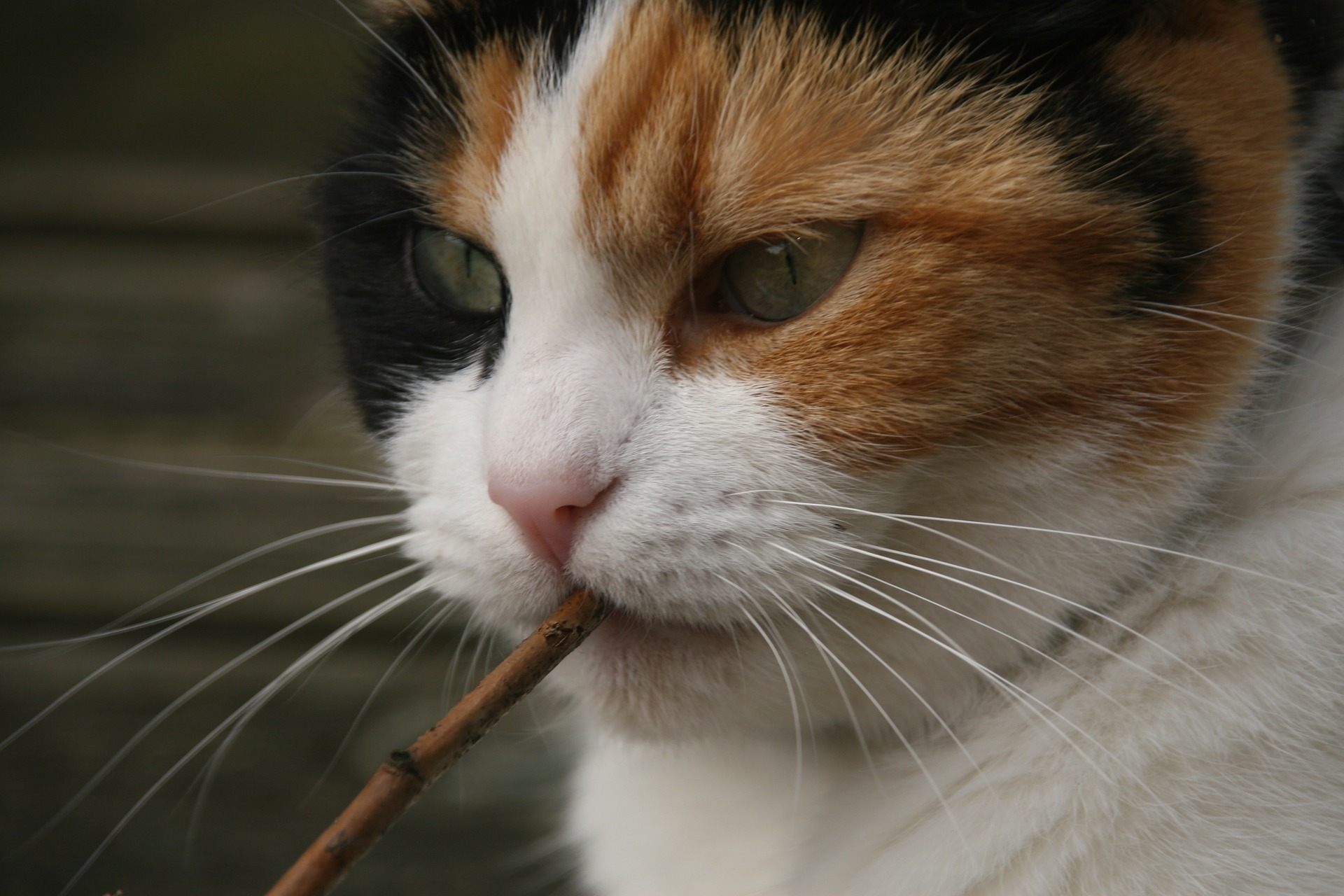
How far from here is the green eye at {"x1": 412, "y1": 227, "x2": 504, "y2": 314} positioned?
2.37 ft

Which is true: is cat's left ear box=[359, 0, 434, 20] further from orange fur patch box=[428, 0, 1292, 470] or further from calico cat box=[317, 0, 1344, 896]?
orange fur patch box=[428, 0, 1292, 470]

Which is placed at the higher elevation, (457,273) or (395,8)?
(395,8)

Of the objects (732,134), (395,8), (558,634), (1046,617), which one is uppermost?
(395,8)

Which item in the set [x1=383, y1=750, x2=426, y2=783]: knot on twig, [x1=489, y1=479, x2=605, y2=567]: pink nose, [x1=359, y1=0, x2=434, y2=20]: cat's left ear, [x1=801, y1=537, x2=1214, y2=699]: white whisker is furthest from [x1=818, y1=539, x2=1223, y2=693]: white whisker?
[x1=359, y1=0, x2=434, y2=20]: cat's left ear

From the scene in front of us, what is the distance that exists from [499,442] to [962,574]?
0.28 metres

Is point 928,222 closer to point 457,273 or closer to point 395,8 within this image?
point 457,273

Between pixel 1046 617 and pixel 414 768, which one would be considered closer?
pixel 414 768

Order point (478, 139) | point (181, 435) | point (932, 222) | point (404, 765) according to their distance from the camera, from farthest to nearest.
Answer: point (181, 435), point (478, 139), point (932, 222), point (404, 765)

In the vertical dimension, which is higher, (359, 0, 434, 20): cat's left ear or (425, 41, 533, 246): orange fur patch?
(359, 0, 434, 20): cat's left ear

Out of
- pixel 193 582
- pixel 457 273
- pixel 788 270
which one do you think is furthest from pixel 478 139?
pixel 193 582

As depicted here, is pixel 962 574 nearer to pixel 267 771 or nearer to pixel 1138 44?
pixel 1138 44

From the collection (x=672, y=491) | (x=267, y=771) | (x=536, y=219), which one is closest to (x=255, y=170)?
(x=267, y=771)

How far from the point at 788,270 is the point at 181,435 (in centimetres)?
149

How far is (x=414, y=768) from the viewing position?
0.47 m
